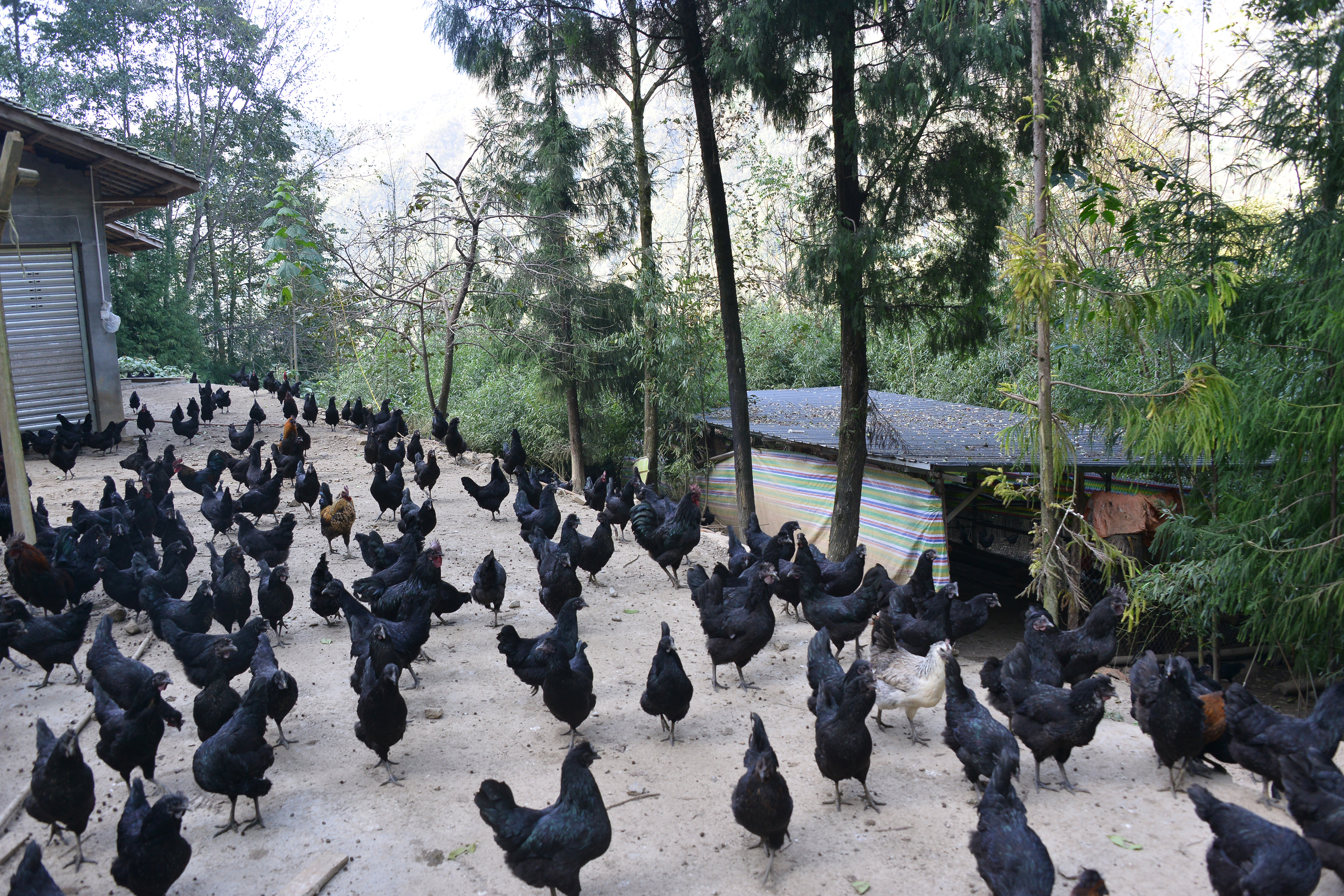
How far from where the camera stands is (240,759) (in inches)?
196

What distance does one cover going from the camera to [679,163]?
26.5 meters

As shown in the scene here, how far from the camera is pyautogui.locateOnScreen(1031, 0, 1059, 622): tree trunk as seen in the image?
6934 mm

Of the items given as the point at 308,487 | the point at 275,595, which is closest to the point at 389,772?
the point at 275,595

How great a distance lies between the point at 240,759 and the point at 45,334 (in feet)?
42.9

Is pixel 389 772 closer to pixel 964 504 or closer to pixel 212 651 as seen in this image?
pixel 212 651

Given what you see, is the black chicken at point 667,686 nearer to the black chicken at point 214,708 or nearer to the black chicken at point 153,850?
the black chicken at point 214,708

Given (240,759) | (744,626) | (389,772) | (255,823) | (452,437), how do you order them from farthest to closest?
(452,437) < (744,626) < (389,772) < (255,823) < (240,759)

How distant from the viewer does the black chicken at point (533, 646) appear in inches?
255

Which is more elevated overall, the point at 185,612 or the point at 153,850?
the point at 185,612

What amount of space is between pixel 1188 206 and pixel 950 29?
9.39 ft

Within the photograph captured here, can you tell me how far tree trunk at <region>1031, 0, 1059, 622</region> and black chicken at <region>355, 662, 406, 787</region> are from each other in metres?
5.66

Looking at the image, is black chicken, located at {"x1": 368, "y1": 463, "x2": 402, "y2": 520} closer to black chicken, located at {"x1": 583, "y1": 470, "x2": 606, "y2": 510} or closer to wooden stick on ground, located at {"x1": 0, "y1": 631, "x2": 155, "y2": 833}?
black chicken, located at {"x1": 583, "y1": 470, "x2": 606, "y2": 510}

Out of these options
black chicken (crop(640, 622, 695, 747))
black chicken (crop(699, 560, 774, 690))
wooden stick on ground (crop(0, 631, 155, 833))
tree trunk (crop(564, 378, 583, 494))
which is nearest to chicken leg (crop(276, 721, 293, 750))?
wooden stick on ground (crop(0, 631, 155, 833))

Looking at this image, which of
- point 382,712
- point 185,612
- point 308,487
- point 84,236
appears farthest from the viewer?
point 84,236
